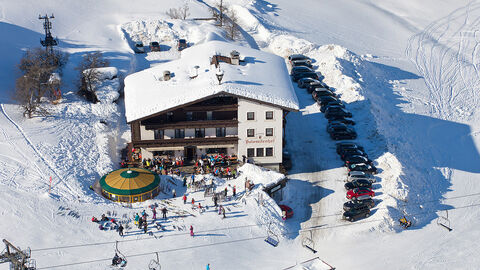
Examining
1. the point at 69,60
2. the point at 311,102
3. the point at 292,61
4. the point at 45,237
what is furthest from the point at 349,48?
the point at 45,237

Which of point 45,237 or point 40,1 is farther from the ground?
point 40,1

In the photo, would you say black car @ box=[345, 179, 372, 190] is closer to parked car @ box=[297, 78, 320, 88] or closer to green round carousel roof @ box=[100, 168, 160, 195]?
green round carousel roof @ box=[100, 168, 160, 195]

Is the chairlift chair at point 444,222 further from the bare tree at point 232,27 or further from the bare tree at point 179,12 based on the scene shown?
the bare tree at point 179,12

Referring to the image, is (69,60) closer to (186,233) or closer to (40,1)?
(40,1)

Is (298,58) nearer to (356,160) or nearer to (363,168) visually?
(356,160)

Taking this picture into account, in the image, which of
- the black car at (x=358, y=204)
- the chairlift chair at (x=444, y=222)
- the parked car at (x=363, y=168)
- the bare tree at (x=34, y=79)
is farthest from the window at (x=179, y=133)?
the chairlift chair at (x=444, y=222)

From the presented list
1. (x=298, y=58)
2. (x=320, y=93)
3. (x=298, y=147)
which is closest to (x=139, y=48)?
(x=298, y=58)
